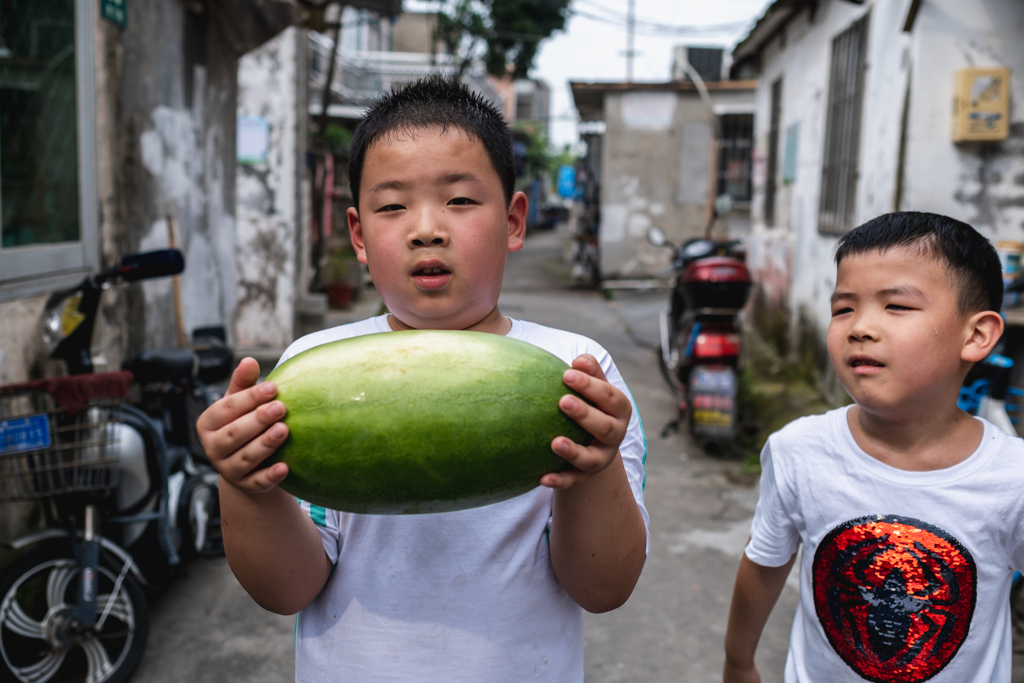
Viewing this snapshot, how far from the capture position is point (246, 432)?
3.49ft

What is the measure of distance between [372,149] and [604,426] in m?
0.69

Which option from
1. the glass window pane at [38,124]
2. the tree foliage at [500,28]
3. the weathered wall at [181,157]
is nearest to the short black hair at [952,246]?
the glass window pane at [38,124]

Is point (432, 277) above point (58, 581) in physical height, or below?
above

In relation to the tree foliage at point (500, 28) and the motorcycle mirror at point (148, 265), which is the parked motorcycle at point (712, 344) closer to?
the motorcycle mirror at point (148, 265)

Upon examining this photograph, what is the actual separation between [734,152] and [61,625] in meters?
15.0

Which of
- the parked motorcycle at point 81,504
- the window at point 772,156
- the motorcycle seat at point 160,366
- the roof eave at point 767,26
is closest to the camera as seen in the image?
the parked motorcycle at point 81,504

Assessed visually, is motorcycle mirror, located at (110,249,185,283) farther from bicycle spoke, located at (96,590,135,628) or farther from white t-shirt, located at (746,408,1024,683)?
white t-shirt, located at (746,408,1024,683)

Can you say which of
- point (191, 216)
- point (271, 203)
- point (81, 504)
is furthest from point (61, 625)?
point (271, 203)

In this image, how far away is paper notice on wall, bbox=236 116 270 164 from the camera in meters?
8.73

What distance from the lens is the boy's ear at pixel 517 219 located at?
5.11ft

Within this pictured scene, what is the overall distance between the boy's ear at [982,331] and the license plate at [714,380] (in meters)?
3.93

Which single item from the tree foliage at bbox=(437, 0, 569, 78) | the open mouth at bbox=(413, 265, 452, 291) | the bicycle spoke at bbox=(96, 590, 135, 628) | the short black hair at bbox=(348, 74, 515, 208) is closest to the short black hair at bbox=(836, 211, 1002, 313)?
the short black hair at bbox=(348, 74, 515, 208)

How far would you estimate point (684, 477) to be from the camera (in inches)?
208

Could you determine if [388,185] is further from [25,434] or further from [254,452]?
[25,434]
